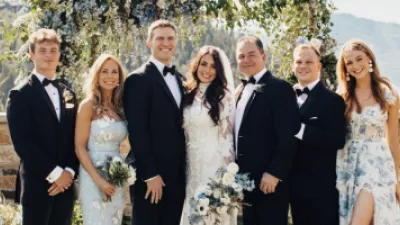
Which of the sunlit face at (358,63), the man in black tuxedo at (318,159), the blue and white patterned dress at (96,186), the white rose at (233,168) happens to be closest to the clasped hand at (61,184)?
the blue and white patterned dress at (96,186)

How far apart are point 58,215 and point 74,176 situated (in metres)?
0.33

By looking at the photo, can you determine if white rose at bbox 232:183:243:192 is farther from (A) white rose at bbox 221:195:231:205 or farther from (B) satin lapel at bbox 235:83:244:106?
(B) satin lapel at bbox 235:83:244:106

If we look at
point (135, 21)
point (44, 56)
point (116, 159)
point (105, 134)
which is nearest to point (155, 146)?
point (116, 159)

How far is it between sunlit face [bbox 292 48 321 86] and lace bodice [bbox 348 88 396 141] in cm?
46

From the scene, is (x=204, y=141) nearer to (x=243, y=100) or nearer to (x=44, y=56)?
(x=243, y=100)

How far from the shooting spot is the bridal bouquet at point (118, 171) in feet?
13.0

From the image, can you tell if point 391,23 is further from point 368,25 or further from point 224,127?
point 224,127

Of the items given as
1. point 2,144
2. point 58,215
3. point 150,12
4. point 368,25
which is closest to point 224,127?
point 58,215

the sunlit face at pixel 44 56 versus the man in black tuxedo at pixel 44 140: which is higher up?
the sunlit face at pixel 44 56

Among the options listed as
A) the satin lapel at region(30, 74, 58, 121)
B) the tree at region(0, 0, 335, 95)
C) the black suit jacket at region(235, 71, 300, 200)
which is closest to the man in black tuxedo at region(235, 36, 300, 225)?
the black suit jacket at region(235, 71, 300, 200)

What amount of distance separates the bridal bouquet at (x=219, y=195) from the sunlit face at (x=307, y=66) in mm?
1011

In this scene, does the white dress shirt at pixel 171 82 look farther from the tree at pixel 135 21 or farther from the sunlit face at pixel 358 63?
the tree at pixel 135 21

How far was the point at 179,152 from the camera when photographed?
4.10 meters

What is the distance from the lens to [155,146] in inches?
159
